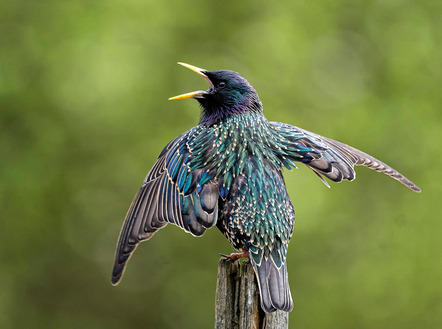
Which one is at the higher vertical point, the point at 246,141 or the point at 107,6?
the point at 107,6

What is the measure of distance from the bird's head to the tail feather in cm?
106

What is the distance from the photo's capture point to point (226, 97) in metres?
4.54

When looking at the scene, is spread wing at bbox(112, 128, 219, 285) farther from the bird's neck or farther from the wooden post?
the wooden post

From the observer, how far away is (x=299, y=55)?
8.73 meters

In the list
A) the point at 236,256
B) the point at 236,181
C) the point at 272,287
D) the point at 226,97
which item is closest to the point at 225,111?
the point at 226,97

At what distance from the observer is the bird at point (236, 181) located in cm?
400

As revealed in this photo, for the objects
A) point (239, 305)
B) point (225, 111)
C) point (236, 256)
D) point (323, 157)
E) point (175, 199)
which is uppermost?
point (225, 111)

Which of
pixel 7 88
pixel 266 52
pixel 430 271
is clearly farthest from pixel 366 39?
pixel 7 88

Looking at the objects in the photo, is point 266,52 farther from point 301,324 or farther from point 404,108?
point 301,324

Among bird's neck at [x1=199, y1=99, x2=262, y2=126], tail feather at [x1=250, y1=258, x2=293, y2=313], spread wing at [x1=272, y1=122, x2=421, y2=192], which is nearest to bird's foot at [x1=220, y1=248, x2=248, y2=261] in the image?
tail feather at [x1=250, y1=258, x2=293, y2=313]

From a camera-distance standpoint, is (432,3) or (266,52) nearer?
(266,52)

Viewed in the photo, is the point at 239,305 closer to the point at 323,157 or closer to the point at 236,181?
the point at 236,181

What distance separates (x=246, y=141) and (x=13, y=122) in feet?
17.2

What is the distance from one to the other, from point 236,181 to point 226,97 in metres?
0.67
